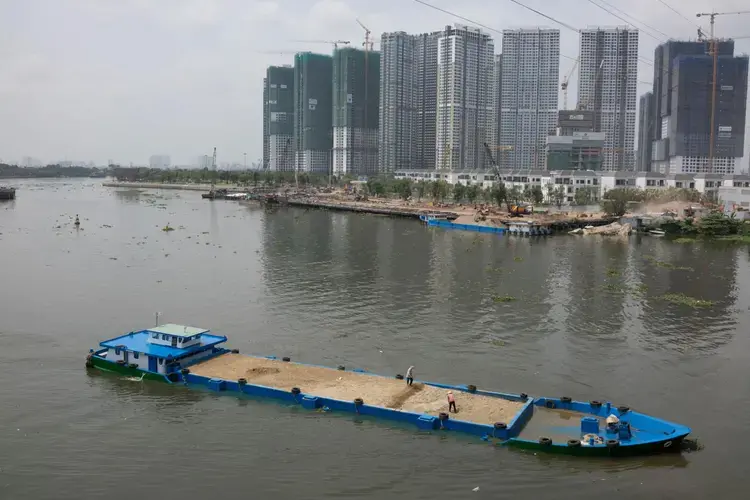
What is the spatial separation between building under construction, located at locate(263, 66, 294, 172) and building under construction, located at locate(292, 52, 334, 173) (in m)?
8.23

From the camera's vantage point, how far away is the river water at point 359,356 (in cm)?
1223

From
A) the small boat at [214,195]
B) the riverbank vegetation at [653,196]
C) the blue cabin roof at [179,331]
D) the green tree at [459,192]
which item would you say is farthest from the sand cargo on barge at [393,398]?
the small boat at [214,195]

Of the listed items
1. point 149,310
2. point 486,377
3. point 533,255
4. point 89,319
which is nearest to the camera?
point 486,377

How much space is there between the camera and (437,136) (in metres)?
123

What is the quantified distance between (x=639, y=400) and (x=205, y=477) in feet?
32.7

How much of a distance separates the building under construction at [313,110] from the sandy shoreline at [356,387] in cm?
13236

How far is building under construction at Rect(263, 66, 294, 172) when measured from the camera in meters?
163

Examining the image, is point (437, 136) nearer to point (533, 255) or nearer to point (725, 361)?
point (533, 255)

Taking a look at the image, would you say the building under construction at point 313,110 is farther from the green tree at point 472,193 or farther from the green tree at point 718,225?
the green tree at point 718,225

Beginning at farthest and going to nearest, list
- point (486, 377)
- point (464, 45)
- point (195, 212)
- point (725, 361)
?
point (464, 45) < point (195, 212) < point (725, 361) < point (486, 377)

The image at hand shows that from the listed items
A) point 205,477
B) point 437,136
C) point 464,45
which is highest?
point 464,45

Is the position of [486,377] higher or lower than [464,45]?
lower

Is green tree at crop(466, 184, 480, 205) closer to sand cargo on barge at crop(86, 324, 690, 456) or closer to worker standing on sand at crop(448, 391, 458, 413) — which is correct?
sand cargo on barge at crop(86, 324, 690, 456)

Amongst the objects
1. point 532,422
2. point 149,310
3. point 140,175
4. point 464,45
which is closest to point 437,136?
point 464,45
